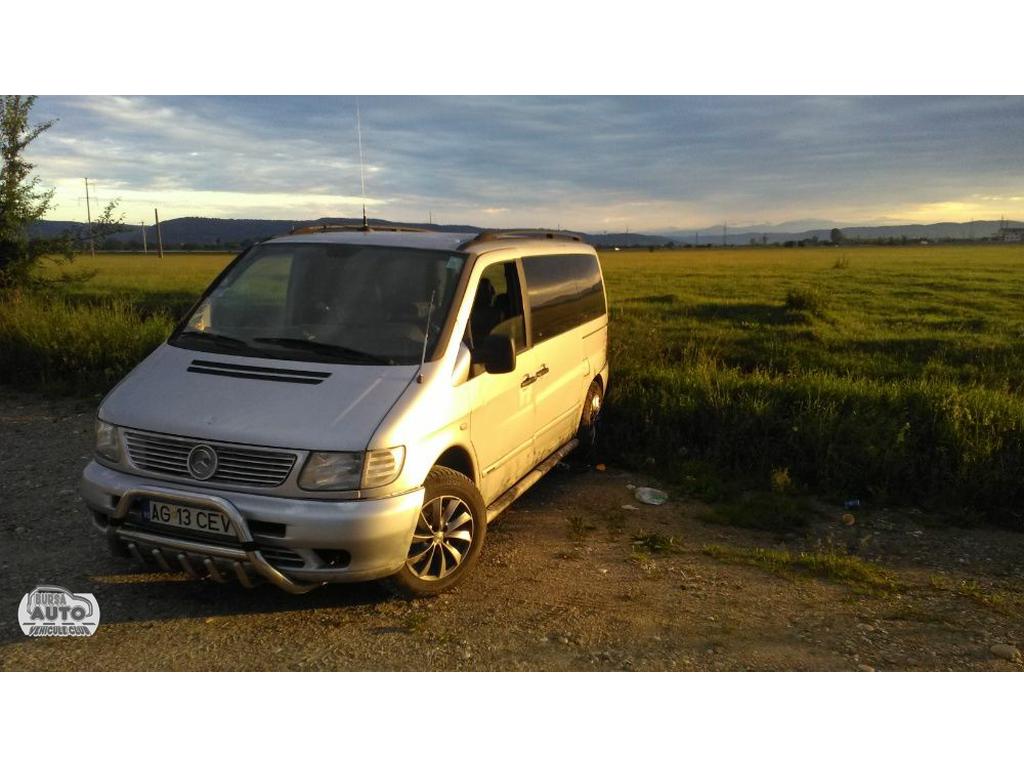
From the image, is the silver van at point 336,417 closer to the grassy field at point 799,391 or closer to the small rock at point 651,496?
the small rock at point 651,496

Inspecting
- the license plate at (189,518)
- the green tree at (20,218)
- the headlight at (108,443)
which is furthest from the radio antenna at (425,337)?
the green tree at (20,218)

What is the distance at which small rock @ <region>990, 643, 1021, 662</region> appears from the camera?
146 inches

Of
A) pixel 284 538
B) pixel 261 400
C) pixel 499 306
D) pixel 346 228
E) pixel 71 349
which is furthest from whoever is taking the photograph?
pixel 71 349

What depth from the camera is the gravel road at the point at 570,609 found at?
352cm

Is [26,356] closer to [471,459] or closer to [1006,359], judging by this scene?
[471,459]

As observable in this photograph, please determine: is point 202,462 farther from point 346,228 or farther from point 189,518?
point 346,228

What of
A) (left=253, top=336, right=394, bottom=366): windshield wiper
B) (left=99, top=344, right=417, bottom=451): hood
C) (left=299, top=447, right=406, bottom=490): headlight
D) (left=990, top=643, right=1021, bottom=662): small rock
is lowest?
(left=990, top=643, right=1021, bottom=662): small rock

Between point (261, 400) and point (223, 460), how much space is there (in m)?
0.35

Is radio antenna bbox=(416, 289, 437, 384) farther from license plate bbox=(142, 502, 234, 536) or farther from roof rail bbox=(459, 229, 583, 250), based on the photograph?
license plate bbox=(142, 502, 234, 536)

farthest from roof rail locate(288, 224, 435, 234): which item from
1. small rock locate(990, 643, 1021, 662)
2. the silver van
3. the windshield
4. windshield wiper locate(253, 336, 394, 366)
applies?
small rock locate(990, 643, 1021, 662)

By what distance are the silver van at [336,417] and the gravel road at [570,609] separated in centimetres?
32

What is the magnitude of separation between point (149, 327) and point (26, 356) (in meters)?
1.49

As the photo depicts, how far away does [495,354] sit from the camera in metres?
4.32

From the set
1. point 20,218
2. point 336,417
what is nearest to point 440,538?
point 336,417
